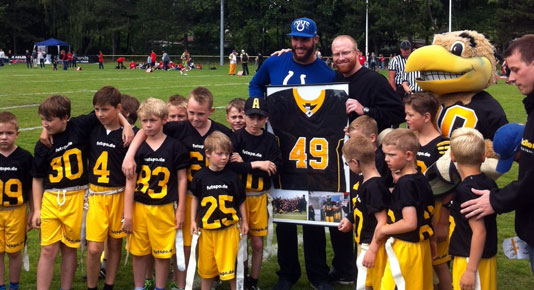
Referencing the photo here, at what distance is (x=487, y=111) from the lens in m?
4.73

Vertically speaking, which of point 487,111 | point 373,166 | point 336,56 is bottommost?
point 373,166

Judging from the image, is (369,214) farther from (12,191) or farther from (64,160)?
(12,191)

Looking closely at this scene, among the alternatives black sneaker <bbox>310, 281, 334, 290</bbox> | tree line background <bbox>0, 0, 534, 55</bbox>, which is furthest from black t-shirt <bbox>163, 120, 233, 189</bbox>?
tree line background <bbox>0, 0, 534, 55</bbox>

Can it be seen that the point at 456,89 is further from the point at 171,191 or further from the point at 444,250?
the point at 171,191

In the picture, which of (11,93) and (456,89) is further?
(11,93)

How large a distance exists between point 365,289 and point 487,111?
1.73 meters

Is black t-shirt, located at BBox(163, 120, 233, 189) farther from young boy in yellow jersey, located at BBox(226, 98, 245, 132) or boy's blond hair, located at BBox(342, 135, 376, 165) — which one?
boy's blond hair, located at BBox(342, 135, 376, 165)

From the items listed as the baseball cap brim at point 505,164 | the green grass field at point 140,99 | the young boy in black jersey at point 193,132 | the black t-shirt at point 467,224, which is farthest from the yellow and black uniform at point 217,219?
the baseball cap brim at point 505,164

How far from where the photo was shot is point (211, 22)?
7044 cm

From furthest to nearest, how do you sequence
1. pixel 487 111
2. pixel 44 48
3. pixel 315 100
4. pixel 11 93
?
pixel 44 48 → pixel 11 93 → pixel 315 100 → pixel 487 111

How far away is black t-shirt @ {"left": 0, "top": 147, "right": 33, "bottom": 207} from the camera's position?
4.99 m

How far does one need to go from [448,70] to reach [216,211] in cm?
221

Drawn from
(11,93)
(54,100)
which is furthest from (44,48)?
(54,100)

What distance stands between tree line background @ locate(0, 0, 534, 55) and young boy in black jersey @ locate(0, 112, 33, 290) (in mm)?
55228
